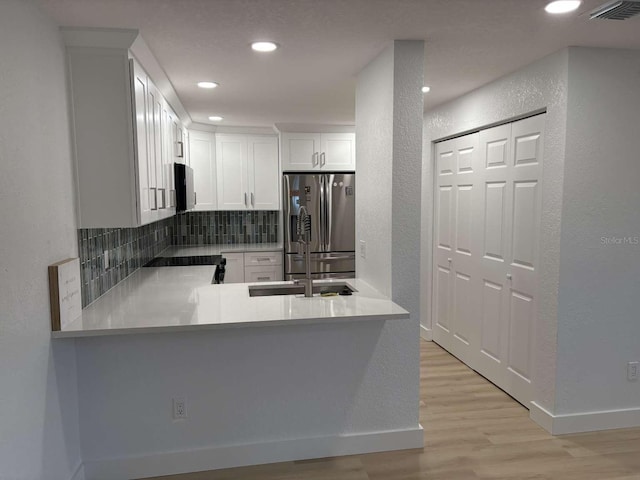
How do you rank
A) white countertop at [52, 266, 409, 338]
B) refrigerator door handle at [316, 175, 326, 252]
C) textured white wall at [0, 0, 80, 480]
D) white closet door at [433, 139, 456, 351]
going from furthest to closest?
refrigerator door handle at [316, 175, 326, 252] < white closet door at [433, 139, 456, 351] < white countertop at [52, 266, 409, 338] < textured white wall at [0, 0, 80, 480]

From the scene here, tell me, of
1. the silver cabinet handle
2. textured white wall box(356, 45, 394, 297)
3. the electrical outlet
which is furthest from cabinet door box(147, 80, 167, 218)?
textured white wall box(356, 45, 394, 297)

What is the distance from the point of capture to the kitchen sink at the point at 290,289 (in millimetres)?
3090

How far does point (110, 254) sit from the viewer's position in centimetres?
313

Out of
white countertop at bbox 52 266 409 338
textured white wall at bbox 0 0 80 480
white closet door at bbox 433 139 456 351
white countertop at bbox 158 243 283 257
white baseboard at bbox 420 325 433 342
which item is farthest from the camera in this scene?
white countertop at bbox 158 243 283 257

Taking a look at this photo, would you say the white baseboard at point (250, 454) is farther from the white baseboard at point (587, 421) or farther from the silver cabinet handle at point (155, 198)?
the silver cabinet handle at point (155, 198)

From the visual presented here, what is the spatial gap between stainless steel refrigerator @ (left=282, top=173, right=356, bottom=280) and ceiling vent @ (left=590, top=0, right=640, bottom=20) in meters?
3.42

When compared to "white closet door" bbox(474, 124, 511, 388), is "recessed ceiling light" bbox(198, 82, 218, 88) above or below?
above

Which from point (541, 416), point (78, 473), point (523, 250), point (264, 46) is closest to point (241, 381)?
point (78, 473)

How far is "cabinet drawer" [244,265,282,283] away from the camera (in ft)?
18.4

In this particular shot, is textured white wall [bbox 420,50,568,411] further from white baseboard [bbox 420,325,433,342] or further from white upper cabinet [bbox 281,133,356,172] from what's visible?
white upper cabinet [bbox 281,133,356,172]

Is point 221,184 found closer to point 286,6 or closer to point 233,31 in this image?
point 233,31

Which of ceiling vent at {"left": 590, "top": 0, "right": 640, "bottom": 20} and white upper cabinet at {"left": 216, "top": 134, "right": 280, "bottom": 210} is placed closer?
ceiling vent at {"left": 590, "top": 0, "right": 640, "bottom": 20}

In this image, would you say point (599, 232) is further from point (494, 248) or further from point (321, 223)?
point (321, 223)

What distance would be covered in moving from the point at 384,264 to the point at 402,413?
0.88 m
